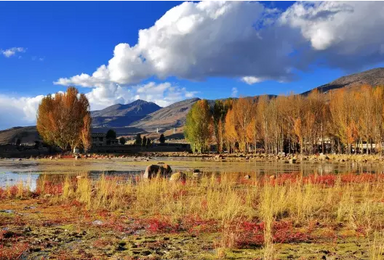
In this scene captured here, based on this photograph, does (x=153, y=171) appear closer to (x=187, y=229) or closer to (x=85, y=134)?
(x=187, y=229)

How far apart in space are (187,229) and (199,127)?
66.4 meters

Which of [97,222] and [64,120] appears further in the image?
[64,120]

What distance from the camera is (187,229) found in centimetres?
983

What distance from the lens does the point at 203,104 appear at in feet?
257

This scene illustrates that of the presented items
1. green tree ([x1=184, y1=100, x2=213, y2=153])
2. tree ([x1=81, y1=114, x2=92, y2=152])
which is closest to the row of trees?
green tree ([x1=184, y1=100, x2=213, y2=153])

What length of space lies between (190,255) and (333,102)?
70.2 m

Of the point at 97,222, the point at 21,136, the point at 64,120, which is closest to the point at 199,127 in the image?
the point at 64,120

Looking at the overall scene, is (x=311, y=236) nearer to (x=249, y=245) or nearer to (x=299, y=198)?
(x=249, y=245)

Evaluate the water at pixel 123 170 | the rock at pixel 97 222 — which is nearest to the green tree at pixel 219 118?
the water at pixel 123 170

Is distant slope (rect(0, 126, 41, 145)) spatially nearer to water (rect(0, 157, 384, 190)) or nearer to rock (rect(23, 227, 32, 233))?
water (rect(0, 157, 384, 190))

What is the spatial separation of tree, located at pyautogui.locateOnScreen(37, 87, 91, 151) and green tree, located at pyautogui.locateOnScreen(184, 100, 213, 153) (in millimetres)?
22975

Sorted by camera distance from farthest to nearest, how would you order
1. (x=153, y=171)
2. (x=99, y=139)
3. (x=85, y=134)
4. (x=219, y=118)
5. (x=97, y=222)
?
(x=99, y=139) < (x=219, y=118) < (x=85, y=134) < (x=153, y=171) < (x=97, y=222)

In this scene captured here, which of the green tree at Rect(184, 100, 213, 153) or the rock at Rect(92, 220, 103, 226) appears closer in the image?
the rock at Rect(92, 220, 103, 226)

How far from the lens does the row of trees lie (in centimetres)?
6156
